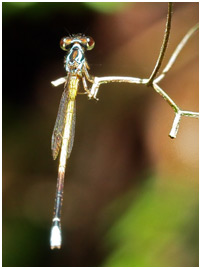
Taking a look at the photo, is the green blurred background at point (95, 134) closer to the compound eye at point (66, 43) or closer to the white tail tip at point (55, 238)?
the compound eye at point (66, 43)

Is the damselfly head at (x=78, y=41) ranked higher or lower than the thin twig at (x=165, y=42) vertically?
higher

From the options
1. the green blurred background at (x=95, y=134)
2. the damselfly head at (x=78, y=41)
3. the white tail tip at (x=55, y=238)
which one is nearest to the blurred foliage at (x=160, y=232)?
the green blurred background at (x=95, y=134)

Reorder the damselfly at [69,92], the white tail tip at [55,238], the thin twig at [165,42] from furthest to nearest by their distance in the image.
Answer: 1. the damselfly at [69,92]
2. the white tail tip at [55,238]
3. the thin twig at [165,42]

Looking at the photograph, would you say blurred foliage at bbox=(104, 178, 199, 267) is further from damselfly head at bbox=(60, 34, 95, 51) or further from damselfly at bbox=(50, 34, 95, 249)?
damselfly head at bbox=(60, 34, 95, 51)

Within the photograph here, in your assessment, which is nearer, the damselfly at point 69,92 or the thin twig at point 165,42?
the thin twig at point 165,42

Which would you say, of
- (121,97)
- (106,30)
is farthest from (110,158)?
(106,30)

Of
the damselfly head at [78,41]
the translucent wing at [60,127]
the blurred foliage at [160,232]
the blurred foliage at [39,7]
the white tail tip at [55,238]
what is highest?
the blurred foliage at [39,7]
